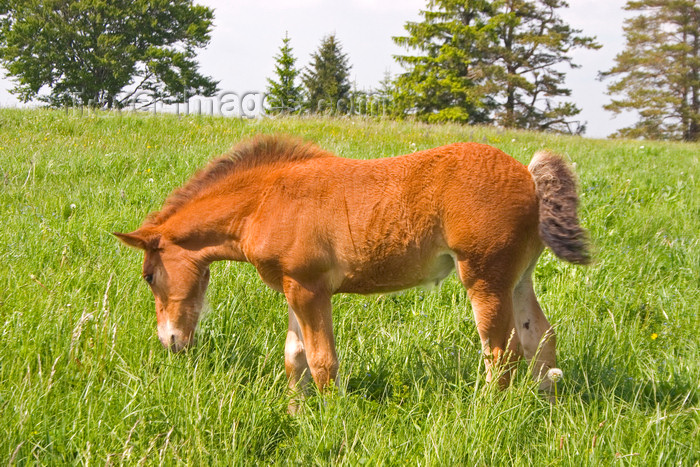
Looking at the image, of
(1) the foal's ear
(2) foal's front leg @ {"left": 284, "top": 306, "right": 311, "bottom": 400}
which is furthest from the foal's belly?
(1) the foal's ear

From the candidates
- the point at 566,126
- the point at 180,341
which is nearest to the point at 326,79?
the point at 566,126

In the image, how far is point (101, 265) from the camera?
4641 mm

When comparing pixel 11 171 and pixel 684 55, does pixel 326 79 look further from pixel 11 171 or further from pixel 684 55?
pixel 11 171

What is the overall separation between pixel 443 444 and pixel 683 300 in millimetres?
3166

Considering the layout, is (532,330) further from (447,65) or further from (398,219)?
(447,65)

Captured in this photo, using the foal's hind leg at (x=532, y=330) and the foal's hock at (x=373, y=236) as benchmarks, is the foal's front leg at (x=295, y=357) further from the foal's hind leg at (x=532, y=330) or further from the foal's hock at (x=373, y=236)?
the foal's hind leg at (x=532, y=330)

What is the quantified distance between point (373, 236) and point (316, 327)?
62cm

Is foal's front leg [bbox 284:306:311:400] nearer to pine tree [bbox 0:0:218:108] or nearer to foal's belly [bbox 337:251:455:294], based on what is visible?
foal's belly [bbox 337:251:455:294]

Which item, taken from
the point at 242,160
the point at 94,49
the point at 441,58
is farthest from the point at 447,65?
the point at 242,160

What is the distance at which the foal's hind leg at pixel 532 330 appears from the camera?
355cm

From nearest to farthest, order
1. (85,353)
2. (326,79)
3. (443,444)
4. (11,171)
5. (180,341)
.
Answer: (443,444)
(85,353)
(180,341)
(11,171)
(326,79)

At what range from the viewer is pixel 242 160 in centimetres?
389

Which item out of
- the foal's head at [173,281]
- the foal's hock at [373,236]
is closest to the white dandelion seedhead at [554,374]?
the foal's hock at [373,236]

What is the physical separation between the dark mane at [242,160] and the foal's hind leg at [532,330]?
1.56 meters
